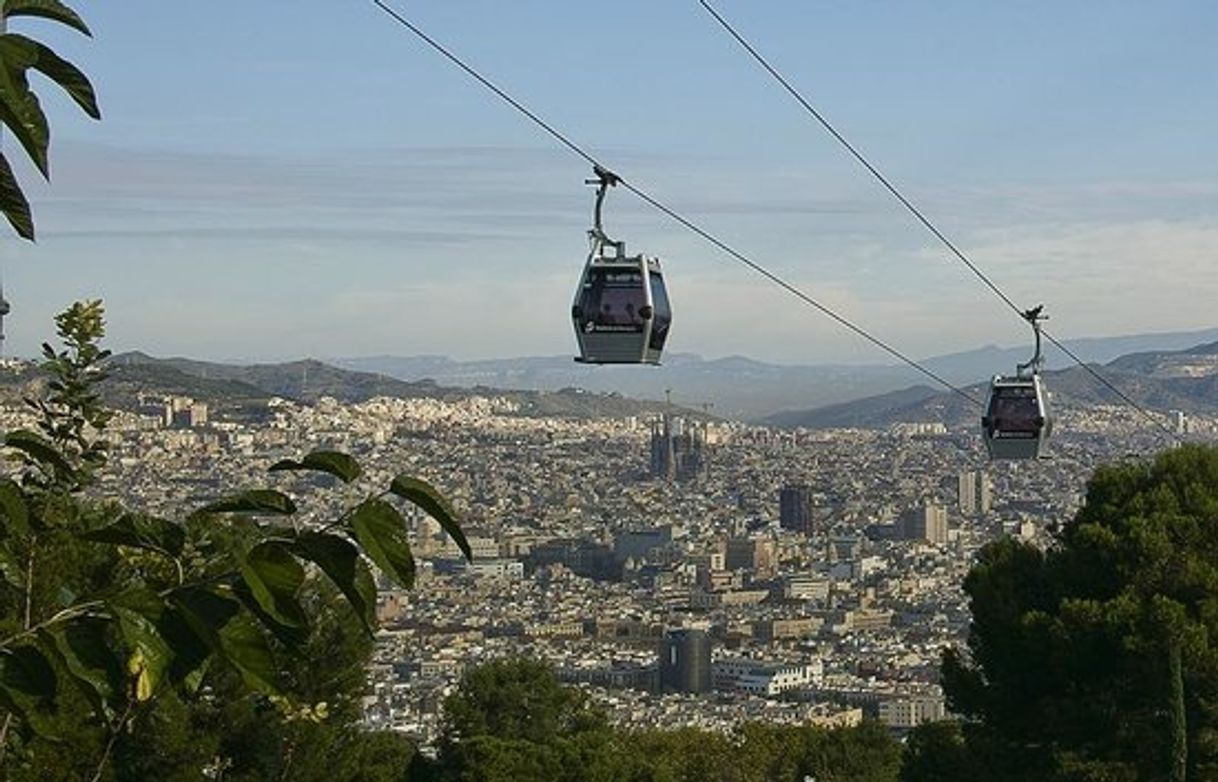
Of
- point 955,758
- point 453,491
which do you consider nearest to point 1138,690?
point 955,758

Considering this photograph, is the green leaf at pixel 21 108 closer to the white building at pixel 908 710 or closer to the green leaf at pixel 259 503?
the green leaf at pixel 259 503

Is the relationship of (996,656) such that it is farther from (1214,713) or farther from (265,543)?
(265,543)

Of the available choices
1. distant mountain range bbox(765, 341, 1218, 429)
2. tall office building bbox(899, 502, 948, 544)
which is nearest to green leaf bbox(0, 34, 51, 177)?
tall office building bbox(899, 502, 948, 544)

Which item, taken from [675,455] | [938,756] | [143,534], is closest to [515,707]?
[938,756]

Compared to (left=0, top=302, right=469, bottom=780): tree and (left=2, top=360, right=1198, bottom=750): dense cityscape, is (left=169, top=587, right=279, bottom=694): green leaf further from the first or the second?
(left=2, top=360, right=1198, bottom=750): dense cityscape

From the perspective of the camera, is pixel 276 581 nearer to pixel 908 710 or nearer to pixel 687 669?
pixel 908 710

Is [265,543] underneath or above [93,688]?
above
